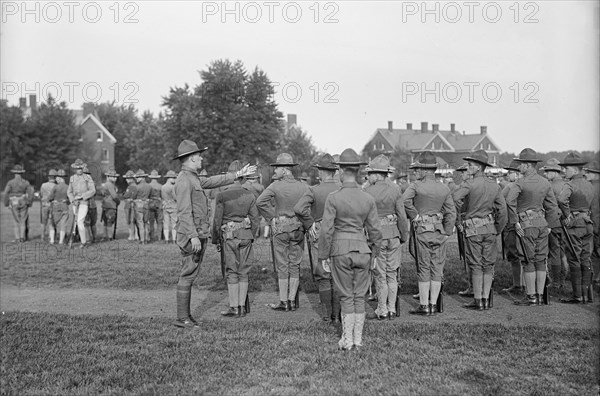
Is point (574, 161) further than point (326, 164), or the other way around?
point (574, 161)

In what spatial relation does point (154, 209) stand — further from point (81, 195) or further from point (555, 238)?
point (555, 238)

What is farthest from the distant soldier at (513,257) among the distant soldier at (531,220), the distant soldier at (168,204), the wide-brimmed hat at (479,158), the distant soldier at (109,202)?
the distant soldier at (109,202)

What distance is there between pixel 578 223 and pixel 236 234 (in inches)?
249

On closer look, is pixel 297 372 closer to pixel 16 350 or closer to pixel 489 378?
pixel 489 378

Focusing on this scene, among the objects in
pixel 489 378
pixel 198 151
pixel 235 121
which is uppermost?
pixel 235 121

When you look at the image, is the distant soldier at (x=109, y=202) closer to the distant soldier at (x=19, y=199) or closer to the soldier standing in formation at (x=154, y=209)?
the soldier standing in formation at (x=154, y=209)

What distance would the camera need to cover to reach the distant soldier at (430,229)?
937 cm

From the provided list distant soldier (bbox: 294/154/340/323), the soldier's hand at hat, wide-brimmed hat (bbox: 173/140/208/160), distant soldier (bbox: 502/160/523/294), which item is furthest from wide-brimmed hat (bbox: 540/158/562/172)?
wide-brimmed hat (bbox: 173/140/208/160)

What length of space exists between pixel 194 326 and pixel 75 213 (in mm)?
9914

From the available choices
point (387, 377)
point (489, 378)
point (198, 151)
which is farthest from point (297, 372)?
point (198, 151)

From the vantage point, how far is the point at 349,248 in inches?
288

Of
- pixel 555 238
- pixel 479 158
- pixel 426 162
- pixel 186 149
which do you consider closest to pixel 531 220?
pixel 555 238

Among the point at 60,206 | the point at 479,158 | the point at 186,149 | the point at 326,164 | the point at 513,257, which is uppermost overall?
the point at 186,149

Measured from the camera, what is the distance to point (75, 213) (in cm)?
1691
